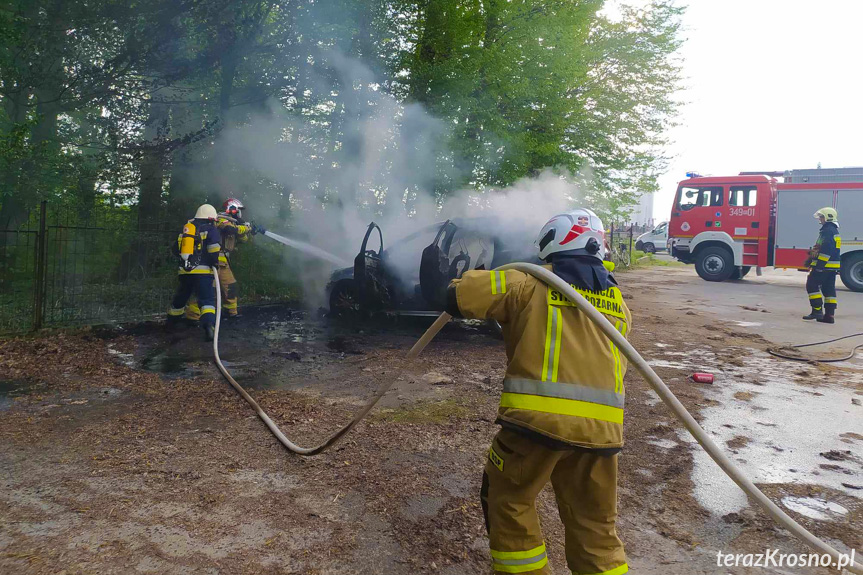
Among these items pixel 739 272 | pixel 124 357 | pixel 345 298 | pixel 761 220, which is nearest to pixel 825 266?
pixel 761 220

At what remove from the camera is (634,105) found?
16.3 metres

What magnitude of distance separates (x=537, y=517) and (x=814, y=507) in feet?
6.98

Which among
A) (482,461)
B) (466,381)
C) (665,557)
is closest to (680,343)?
(466,381)

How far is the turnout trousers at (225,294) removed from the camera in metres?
7.91

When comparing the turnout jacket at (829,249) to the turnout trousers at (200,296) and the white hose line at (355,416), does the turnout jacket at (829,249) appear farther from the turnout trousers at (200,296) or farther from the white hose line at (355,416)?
the turnout trousers at (200,296)

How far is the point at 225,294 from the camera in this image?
8.18m

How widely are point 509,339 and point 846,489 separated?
2.69m

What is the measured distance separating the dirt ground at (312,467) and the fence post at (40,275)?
1.77 ft

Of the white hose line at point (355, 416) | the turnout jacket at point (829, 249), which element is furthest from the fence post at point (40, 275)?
the turnout jacket at point (829, 249)

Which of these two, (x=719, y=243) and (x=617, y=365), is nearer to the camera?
(x=617, y=365)

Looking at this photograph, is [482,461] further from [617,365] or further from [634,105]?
[634,105]

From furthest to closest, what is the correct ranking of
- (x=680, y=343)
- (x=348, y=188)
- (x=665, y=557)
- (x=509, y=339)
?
1. (x=348, y=188)
2. (x=680, y=343)
3. (x=665, y=557)
4. (x=509, y=339)

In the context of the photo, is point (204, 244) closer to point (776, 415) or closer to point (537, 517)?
point (537, 517)

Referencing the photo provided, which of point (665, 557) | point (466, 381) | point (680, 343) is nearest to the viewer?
point (665, 557)
